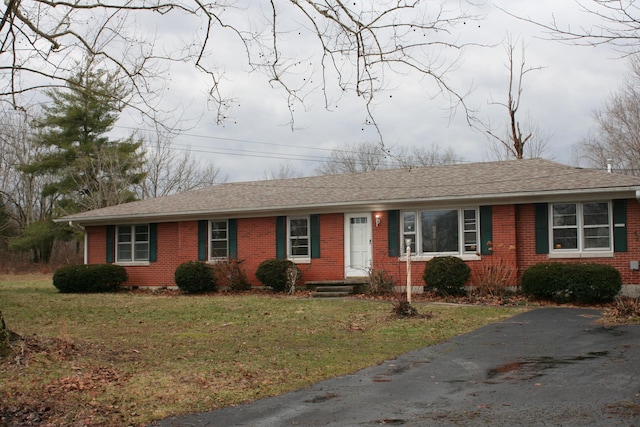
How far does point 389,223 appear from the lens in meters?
20.3

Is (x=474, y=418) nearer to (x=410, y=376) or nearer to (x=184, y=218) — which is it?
(x=410, y=376)

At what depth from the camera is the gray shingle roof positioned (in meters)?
17.9

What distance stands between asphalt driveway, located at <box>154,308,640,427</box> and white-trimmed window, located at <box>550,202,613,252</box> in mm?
7010

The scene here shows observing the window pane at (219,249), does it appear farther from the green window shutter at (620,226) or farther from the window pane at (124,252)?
the green window shutter at (620,226)

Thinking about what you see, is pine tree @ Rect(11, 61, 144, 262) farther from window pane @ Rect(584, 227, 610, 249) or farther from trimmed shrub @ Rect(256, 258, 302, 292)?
window pane @ Rect(584, 227, 610, 249)

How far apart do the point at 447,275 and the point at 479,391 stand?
1081cm

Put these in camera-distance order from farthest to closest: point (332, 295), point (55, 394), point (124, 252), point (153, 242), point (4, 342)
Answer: point (124, 252)
point (153, 242)
point (332, 295)
point (4, 342)
point (55, 394)

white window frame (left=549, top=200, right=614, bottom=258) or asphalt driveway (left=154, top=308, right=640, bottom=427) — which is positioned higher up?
white window frame (left=549, top=200, right=614, bottom=258)

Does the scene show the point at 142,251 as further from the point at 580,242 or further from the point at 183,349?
the point at 580,242

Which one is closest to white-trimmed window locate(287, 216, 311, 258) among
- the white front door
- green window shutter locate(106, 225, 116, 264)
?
the white front door

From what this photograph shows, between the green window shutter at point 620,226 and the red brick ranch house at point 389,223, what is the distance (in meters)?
0.02

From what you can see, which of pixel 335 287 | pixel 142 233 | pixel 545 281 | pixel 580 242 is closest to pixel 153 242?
pixel 142 233

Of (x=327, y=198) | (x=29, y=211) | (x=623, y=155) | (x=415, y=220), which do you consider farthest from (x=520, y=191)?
(x=29, y=211)

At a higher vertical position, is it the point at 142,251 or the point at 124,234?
the point at 124,234
